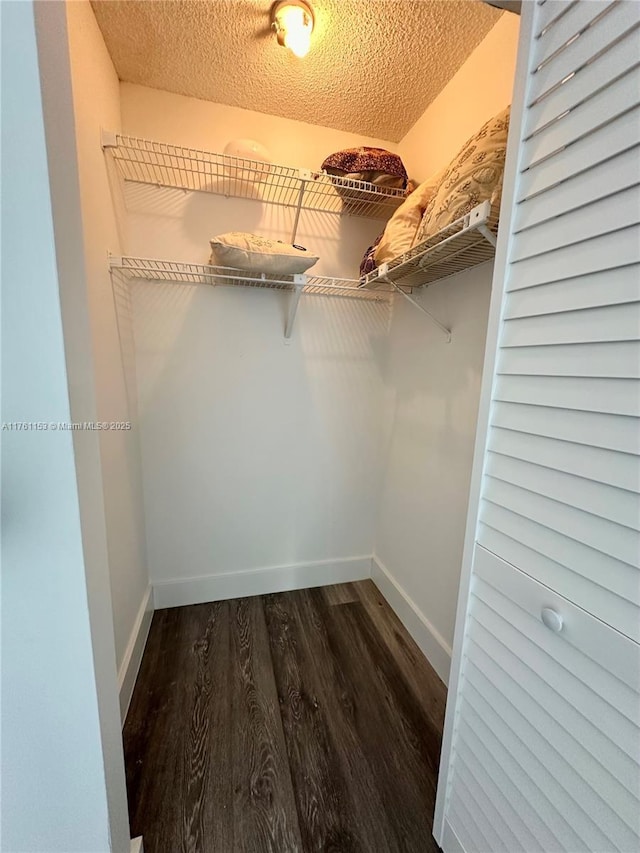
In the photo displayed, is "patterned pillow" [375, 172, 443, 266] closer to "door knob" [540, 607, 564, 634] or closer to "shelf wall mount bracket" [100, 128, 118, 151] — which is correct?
"shelf wall mount bracket" [100, 128, 118, 151]

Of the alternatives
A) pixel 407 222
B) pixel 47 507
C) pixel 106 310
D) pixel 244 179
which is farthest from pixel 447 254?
pixel 47 507

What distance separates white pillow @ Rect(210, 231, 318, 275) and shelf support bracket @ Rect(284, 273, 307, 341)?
4 centimetres

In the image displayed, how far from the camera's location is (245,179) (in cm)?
163

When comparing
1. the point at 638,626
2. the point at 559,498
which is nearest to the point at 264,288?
the point at 559,498

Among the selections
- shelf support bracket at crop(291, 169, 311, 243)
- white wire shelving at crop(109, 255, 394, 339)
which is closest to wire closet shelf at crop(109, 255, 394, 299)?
white wire shelving at crop(109, 255, 394, 339)

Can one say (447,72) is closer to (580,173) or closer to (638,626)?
(580,173)

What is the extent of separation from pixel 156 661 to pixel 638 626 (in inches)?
70.6

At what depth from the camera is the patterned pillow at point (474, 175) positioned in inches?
38.6

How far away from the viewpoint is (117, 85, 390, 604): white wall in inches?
65.2

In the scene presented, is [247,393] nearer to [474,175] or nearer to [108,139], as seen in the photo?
[108,139]

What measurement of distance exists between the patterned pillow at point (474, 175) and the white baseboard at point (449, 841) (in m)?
1.76

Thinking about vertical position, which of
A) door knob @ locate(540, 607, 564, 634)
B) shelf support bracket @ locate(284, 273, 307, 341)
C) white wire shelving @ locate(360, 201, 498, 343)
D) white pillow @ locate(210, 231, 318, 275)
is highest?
white pillow @ locate(210, 231, 318, 275)

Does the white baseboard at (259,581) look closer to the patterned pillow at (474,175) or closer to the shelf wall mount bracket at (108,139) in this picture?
the patterned pillow at (474,175)

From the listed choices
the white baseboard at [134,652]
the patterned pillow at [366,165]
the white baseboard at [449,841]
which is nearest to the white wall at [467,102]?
the patterned pillow at [366,165]
